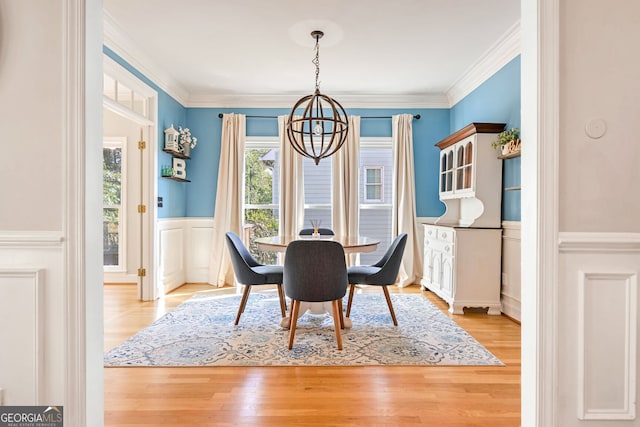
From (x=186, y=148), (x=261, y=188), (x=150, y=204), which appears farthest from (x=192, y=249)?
(x=186, y=148)

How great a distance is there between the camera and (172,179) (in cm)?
448

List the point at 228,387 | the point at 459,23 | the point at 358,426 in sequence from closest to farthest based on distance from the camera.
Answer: the point at 358,426 < the point at 228,387 < the point at 459,23

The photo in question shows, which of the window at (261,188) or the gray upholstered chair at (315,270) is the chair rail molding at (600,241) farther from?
the window at (261,188)

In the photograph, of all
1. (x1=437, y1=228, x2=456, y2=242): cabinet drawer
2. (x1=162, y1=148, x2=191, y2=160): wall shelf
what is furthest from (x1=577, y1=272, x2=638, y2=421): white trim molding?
(x1=162, y1=148, x2=191, y2=160): wall shelf

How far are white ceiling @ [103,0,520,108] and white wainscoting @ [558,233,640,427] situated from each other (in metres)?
2.21

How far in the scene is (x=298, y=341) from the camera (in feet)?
8.95

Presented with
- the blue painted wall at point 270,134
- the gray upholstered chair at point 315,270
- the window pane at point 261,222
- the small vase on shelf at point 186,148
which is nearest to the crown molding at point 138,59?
the blue painted wall at point 270,134

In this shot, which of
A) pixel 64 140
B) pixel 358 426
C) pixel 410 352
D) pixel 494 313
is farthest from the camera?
pixel 494 313

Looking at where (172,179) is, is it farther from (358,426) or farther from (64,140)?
(358,426)

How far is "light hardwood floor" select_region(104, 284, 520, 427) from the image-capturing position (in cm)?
173

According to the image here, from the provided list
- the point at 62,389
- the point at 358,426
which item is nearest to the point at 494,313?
the point at 358,426

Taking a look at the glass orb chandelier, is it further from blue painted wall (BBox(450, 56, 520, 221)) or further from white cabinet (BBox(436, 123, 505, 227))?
blue painted wall (BBox(450, 56, 520, 221))

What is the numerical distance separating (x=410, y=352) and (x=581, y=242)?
1.51 metres

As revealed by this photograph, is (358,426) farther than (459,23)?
No
